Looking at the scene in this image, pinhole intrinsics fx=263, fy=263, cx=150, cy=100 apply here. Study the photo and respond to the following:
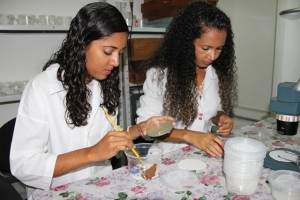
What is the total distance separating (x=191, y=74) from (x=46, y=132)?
839 mm

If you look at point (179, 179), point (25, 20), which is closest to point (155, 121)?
point (179, 179)

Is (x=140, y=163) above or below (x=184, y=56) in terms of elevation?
below

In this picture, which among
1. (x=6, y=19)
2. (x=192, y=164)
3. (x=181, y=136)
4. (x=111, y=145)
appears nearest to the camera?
(x=111, y=145)

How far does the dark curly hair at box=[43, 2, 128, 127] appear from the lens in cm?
104

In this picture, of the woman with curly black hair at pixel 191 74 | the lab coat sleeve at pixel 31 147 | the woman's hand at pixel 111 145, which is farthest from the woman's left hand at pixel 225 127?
the lab coat sleeve at pixel 31 147

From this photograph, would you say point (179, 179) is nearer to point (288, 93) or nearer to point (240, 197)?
point (240, 197)

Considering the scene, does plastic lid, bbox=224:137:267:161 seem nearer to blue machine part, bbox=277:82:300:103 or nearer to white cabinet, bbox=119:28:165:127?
blue machine part, bbox=277:82:300:103

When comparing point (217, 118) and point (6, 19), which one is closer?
point (217, 118)

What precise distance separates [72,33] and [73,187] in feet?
1.99

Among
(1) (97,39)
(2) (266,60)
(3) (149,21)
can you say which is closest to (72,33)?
(1) (97,39)

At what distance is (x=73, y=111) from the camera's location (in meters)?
1.14

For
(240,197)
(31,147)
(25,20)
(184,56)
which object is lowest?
(240,197)

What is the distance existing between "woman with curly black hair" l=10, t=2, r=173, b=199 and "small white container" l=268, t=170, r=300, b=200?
48 cm

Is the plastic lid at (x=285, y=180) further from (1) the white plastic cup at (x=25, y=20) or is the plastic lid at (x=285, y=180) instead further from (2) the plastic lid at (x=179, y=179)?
(1) the white plastic cup at (x=25, y=20)
